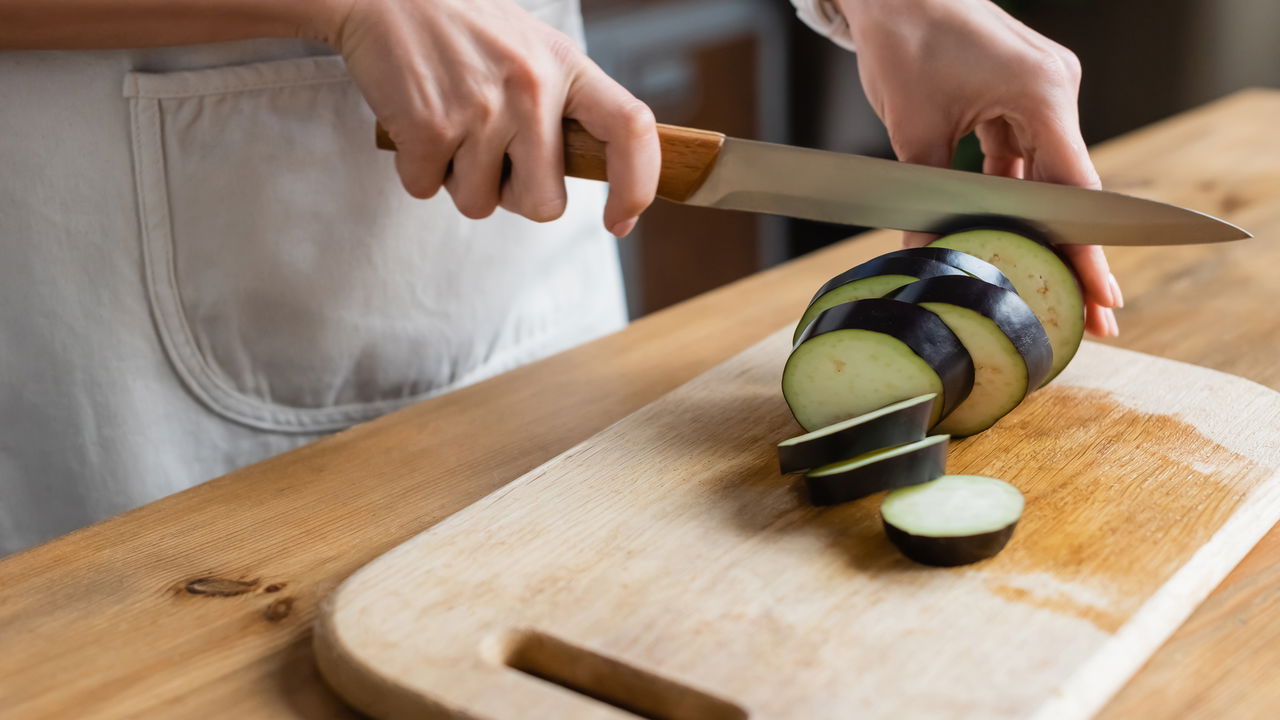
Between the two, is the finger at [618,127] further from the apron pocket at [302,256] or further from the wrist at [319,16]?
the apron pocket at [302,256]

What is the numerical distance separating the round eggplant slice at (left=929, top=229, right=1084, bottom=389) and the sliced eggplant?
196mm

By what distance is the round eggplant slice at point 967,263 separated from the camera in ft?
4.33

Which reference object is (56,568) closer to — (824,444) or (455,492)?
(455,492)

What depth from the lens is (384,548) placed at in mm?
1193

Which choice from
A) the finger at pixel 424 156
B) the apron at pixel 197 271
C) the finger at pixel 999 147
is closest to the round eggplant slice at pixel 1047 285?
the finger at pixel 999 147

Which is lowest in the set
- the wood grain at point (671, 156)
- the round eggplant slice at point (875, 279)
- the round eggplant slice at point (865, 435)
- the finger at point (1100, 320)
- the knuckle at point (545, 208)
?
the finger at point (1100, 320)

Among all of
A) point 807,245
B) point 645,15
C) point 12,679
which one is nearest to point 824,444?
point 12,679

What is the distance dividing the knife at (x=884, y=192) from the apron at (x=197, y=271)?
195 mm

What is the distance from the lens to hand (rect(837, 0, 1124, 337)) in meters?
1.50

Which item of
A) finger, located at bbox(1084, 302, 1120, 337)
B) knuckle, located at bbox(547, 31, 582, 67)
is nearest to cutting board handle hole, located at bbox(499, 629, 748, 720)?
knuckle, located at bbox(547, 31, 582, 67)

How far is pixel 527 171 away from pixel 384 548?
0.47 metres

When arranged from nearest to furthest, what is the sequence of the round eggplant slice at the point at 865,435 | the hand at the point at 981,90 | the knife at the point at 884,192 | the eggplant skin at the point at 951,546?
the eggplant skin at the point at 951,546 → the round eggplant slice at the point at 865,435 → the knife at the point at 884,192 → the hand at the point at 981,90

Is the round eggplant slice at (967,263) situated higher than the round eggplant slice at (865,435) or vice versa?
the round eggplant slice at (967,263)

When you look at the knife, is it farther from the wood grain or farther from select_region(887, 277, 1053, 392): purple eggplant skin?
select_region(887, 277, 1053, 392): purple eggplant skin
